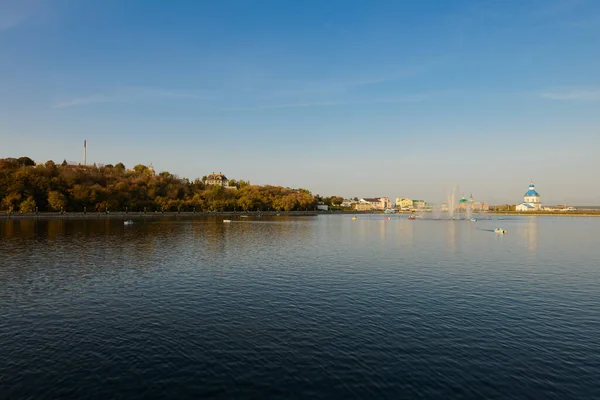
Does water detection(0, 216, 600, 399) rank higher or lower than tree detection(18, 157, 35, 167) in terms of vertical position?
lower

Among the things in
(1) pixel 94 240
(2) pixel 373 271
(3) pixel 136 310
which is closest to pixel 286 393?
(3) pixel 136 310

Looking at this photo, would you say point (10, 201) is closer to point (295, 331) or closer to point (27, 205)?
point (27, 205)

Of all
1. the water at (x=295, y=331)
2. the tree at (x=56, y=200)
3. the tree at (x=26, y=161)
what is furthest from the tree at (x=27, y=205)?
the water at (x=295, y=331)

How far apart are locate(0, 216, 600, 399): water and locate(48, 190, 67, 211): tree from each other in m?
114

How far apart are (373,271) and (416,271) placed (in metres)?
5.05

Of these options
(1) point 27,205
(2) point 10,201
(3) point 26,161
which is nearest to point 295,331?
(1) point 27,205

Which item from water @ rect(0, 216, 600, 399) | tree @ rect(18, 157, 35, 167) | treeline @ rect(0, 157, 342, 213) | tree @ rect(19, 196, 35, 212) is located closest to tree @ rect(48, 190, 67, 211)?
treeline @ rect(0, 157, 342, 213)

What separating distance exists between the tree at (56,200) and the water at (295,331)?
114065mm

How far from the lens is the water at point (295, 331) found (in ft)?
50.8

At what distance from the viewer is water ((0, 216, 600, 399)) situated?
610 inches

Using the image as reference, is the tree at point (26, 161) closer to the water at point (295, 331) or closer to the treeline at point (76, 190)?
the treeline at point (76, 190)

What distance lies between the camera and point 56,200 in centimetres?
13838

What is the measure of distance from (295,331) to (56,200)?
151m

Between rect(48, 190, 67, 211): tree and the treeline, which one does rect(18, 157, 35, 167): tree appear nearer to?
the treeline
